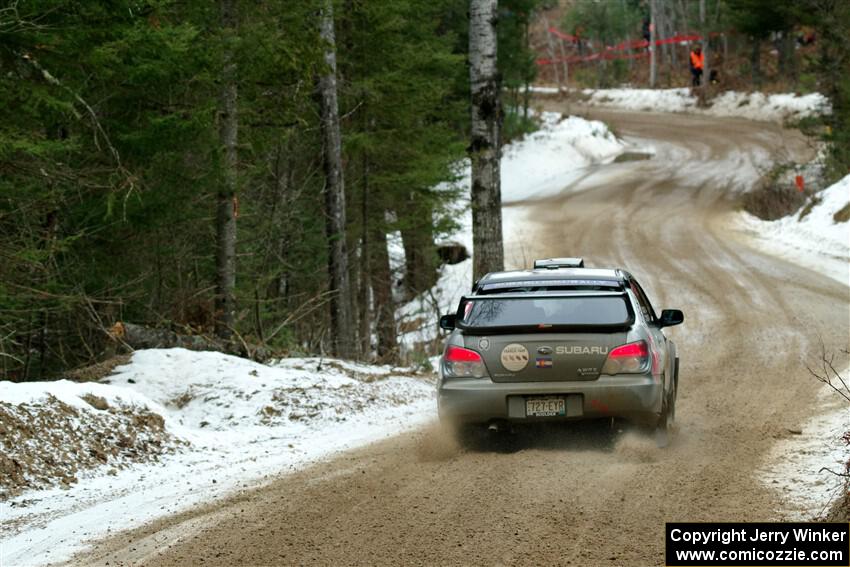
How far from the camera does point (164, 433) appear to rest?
1049 centimetres

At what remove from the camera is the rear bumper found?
30.6ft

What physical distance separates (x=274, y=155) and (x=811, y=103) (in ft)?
128

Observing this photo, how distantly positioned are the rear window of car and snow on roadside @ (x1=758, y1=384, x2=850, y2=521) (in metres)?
1.84

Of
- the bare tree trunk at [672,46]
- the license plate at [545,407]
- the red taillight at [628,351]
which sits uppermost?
the bare tree trunk at [672,46]

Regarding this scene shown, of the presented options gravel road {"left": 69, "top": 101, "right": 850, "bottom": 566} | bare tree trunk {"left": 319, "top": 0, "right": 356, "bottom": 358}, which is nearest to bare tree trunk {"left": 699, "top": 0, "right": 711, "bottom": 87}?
gravel road {"left": 69, "top": 101, "right": 850, "bottom": 566}

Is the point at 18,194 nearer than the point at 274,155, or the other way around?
the point at 18,194

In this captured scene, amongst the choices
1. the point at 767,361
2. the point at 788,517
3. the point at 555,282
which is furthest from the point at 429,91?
the point at 788,517

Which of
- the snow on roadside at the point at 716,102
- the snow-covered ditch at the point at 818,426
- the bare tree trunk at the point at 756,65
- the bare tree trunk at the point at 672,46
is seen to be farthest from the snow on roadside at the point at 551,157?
the bare tree trunk at the point at 672,46

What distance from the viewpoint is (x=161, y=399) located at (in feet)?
40.8

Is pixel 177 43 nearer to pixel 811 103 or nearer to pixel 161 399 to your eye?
pixel 161 399

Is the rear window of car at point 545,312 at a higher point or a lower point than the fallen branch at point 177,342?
higher

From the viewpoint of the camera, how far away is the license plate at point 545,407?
30.8 feet

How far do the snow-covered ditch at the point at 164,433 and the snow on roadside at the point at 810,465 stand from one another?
406 centimetres

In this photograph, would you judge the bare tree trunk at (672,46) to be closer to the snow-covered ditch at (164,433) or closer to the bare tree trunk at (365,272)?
the bare tree trunk at (365,272)
